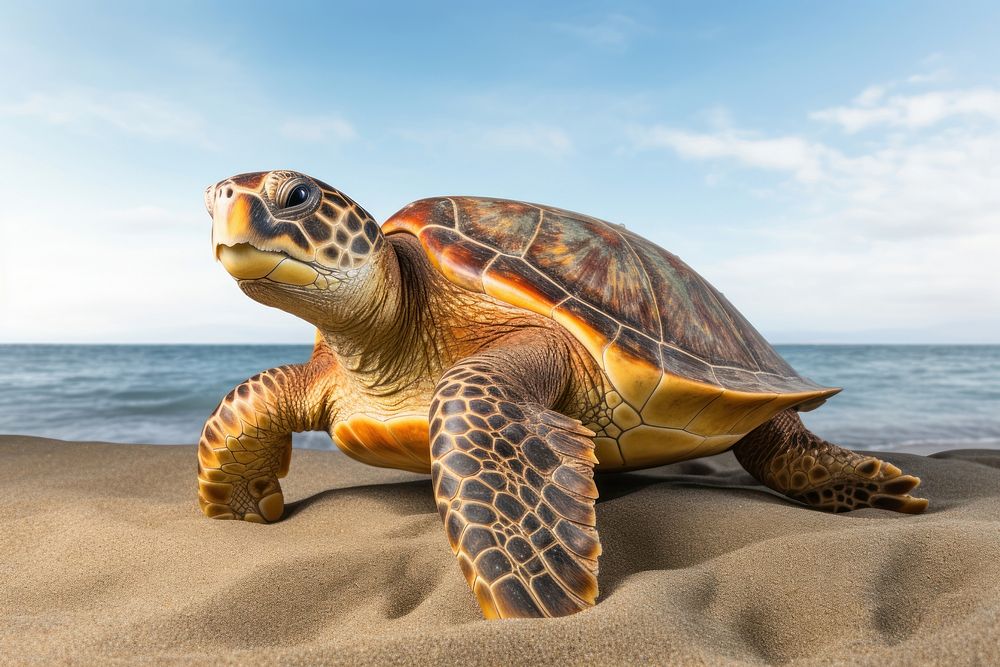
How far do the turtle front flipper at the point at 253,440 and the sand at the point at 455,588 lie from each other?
12cm

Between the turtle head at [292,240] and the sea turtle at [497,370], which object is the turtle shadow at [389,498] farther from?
the turtle head at [292,240]

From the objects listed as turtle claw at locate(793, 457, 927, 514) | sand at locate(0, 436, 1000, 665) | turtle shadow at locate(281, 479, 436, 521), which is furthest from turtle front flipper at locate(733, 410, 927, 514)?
turtle shadow at locate(281, 479, 436, 521)

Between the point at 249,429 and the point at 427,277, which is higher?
the point at 427,277

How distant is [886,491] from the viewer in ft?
8.99

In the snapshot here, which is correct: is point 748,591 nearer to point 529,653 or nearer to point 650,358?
point 529,653

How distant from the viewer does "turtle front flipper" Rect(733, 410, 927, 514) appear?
2.72 m

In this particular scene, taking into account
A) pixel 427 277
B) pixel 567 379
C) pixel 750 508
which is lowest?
pixel 750 508

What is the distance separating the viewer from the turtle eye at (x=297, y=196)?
7.09 feet

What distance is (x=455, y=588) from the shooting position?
5.28ft

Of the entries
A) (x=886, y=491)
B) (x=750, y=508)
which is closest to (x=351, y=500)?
(x=750, y=508)

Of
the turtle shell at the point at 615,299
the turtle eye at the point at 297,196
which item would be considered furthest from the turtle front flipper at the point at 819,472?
the turtle eye at the point at 297,196

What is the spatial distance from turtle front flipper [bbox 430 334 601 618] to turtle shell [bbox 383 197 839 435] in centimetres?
52

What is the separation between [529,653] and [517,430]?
0.68m

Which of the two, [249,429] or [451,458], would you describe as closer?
[451,458]
